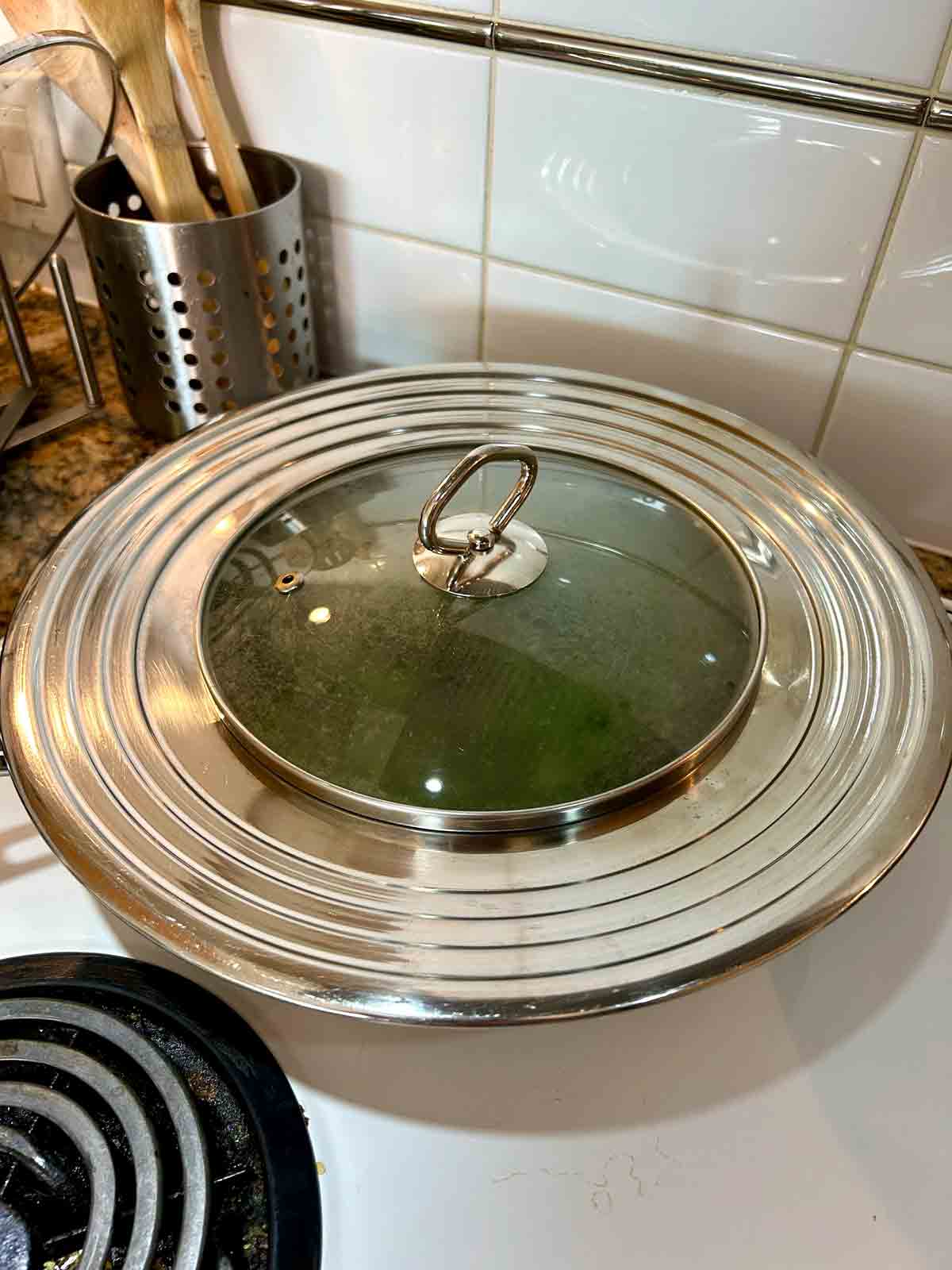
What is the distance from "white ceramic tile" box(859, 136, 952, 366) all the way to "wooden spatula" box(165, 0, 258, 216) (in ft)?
1.65

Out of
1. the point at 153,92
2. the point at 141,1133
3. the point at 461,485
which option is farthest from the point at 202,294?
the point at 141,1133

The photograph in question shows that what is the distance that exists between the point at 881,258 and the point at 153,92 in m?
0.55

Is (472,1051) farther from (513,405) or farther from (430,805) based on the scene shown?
(513,405)

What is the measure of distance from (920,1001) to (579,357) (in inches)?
22.0

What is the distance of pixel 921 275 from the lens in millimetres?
660

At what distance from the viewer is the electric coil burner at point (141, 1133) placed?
0.42 metres

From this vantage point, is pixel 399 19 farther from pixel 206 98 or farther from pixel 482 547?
pixel 482 547

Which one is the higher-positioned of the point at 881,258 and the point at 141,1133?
the point at 881,258

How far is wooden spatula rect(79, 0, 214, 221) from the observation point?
2.28ft

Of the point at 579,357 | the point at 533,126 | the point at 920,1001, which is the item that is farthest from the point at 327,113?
the point at 920,1001

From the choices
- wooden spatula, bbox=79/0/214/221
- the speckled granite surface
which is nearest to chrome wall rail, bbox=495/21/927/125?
wooden spatula, bbox=79/0/214/221

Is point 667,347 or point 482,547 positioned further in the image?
point 667,347

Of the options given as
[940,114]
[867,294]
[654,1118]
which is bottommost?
[654,1118]

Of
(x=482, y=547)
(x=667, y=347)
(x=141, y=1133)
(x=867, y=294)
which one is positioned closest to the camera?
(x=141, y=1133)
